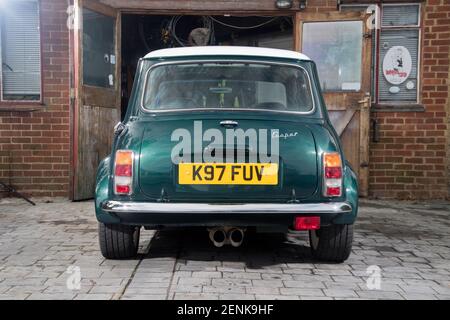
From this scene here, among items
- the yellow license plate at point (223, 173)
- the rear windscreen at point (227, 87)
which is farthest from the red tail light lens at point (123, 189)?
the rear windscreen at point (227, 87)

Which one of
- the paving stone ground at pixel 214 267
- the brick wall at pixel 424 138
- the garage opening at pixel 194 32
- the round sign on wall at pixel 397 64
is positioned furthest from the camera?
the garage opening at pixel 194 32

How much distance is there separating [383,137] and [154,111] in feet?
16.5

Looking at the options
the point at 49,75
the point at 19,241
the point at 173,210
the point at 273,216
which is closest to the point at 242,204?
the point at 273,216

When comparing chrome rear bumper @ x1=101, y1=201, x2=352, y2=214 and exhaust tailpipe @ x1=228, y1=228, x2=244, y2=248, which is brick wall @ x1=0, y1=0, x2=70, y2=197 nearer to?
exhaust tailpipe @ x1=228, y1=228, x2=244, y2=248

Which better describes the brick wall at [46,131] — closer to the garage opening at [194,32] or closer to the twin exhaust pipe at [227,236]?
the garage opening at [194,32]

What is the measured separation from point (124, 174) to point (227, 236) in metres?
1.00

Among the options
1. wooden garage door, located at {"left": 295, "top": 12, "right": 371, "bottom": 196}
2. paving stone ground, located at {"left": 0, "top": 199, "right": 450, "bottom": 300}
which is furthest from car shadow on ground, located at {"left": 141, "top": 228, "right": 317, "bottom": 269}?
wooden garage door, located at {"left": 295, "top": 12, "right": 371, "bottom": 196}

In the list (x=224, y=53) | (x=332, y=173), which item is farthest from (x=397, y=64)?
(x=332, y=173)

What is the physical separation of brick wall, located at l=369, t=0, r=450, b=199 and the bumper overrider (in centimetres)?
475

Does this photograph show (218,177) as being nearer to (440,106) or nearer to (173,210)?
(173,210)

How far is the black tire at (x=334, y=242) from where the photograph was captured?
422 cm

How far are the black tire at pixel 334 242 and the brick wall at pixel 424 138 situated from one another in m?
4.22

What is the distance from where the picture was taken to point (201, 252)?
15.4 ft

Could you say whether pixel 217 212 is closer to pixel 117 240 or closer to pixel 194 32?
pixel 117 240
